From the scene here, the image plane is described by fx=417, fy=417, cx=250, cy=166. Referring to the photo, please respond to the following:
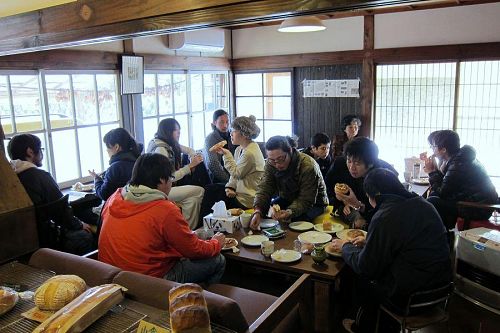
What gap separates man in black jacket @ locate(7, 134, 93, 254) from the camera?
264cm

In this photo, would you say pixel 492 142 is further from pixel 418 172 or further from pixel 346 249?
pixel 346 249

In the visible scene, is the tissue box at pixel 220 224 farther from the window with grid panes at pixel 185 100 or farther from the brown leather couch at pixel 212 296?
the window with grid panes at pixel 185 100

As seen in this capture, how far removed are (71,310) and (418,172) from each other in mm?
3717

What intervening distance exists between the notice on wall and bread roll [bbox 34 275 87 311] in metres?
4.92

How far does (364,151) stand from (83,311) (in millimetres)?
1812

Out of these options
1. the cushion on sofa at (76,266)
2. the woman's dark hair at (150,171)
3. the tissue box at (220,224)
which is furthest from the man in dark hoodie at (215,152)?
Result: the cushion on sofa at (76,266)

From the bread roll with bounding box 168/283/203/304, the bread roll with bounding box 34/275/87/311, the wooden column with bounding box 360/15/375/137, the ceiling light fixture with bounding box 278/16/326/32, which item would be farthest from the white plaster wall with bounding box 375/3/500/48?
the bread roll with bounding box 34/275/87/311

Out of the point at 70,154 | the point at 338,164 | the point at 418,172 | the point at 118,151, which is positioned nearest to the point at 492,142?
the point at 418,172

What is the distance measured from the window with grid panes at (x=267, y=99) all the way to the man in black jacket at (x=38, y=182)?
12.9 ft

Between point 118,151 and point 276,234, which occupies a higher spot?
point 118,151

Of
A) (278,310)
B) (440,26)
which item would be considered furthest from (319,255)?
(440,26)

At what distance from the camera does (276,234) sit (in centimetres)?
252

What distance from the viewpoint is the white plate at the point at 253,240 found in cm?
245

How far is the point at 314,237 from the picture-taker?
249cm
